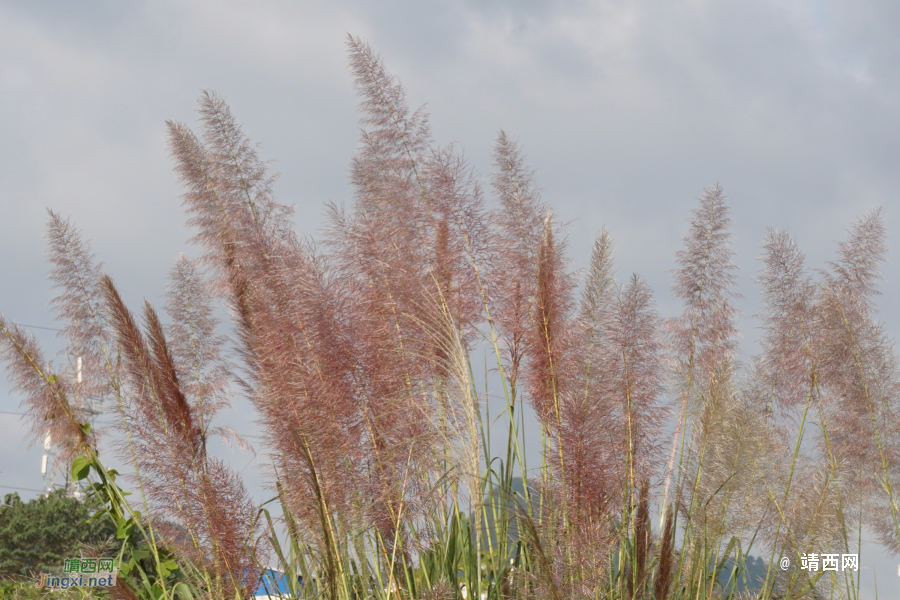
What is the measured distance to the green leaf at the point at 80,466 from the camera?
366 centimetres

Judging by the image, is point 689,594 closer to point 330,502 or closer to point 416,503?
point 416,503

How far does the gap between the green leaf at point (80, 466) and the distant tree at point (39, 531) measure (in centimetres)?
629

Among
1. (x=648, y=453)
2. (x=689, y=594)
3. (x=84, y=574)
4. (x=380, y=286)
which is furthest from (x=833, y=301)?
(x=84, y=574)

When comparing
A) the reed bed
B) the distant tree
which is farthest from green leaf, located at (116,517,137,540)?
the distant tree

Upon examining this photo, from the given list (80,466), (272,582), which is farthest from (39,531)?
(272,582)

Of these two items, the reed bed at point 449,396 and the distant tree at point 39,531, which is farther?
the distant tree at point 39,531

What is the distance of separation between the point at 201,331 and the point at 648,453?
2.40m

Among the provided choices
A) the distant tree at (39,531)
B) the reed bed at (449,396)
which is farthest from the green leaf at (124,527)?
the distant tree at (39,531)

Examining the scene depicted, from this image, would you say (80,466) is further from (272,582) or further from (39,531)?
(39,531)

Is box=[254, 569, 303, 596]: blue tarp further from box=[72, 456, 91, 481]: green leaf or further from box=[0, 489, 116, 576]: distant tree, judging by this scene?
box=[0, 489, 116, 576]: distant tree

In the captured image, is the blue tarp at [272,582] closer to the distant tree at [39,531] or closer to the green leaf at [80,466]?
the green leaf at [80,466]

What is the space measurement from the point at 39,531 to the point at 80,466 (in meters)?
7.08

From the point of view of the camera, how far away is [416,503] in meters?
2.81

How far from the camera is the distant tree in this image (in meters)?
9.40
